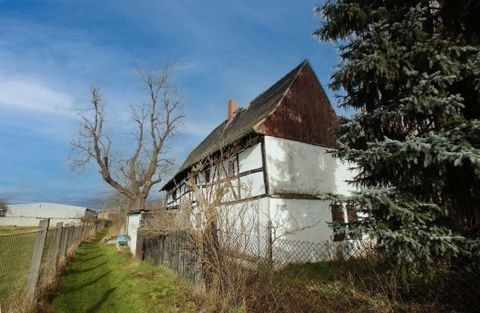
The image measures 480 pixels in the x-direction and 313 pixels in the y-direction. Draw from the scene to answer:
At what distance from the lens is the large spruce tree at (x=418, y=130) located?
12.8 feet

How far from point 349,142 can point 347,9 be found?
2.69 m

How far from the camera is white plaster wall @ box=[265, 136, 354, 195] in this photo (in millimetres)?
11273

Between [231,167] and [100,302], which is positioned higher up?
[231,167]

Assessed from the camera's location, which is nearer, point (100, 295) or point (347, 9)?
point (347, 9)

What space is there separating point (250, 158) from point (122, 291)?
22.4ft

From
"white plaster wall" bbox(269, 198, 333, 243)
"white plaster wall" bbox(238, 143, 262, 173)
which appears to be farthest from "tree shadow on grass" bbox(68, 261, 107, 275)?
"white plaster wall" bbox(269, 198, 333, 243)

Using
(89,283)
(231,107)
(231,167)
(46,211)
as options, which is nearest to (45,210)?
(46,211)

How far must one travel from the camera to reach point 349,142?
18.2ft

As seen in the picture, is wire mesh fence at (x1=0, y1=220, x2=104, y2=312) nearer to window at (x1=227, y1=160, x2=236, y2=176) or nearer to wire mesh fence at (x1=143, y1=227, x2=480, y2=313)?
wire mesh fence at (x1=143, y1=227, x2=480, y2=313)

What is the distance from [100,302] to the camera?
666 centimetres

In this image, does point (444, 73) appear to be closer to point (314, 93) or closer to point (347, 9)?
point (347, 9)

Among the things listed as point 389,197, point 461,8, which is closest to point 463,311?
point 389,197

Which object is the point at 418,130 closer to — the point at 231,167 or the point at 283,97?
the point at 283,97

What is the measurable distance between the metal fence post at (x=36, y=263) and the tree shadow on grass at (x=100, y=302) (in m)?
1.16
